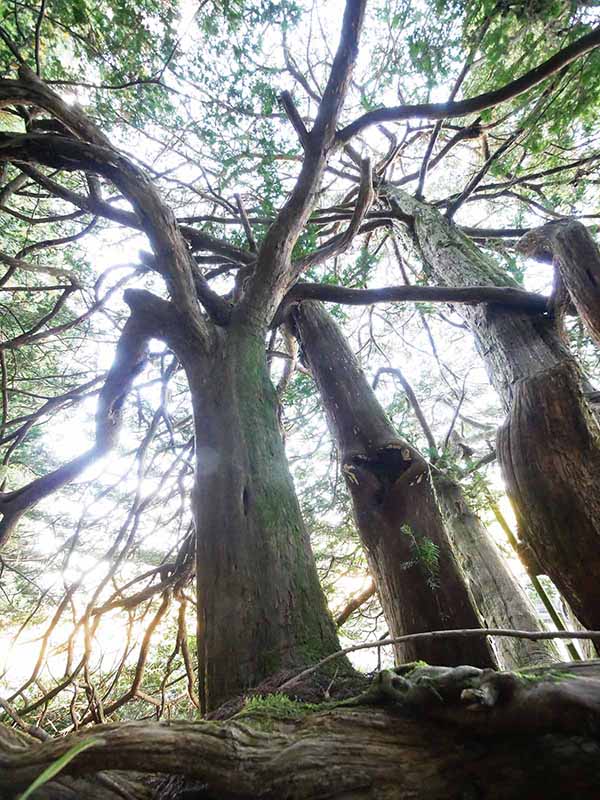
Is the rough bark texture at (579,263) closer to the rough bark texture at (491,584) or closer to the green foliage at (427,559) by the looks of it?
the rough bark texture at (491,584)

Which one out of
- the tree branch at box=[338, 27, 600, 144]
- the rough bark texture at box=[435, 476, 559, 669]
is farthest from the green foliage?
the tree branch at box=[338, 27, 600, 144]

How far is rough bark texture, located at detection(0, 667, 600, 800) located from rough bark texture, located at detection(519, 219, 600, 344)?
2025 mm

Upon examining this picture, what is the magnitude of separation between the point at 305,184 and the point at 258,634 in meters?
2.51

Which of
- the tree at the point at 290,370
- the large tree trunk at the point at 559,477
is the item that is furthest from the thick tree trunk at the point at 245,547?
the large tree trunk at the point at 559,477

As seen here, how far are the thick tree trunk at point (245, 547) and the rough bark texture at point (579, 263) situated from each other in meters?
1.83

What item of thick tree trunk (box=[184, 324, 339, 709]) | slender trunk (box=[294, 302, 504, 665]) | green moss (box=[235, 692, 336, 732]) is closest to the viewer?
green moss (box=[235, 692, 336, 732])

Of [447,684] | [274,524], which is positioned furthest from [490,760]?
[274,524]

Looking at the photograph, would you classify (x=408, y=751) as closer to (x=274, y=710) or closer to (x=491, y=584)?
(x=274, y=710)

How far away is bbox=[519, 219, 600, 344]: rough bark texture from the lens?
2277mm

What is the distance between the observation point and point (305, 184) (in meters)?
2.64

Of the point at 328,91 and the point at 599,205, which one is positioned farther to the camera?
the point at 599,205

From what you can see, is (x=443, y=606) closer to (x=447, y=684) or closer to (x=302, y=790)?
(x=447, y=684)

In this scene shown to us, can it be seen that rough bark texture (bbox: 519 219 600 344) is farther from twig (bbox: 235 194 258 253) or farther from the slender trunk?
twig (bbox: 235 194 258 253)

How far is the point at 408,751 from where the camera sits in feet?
2.92
